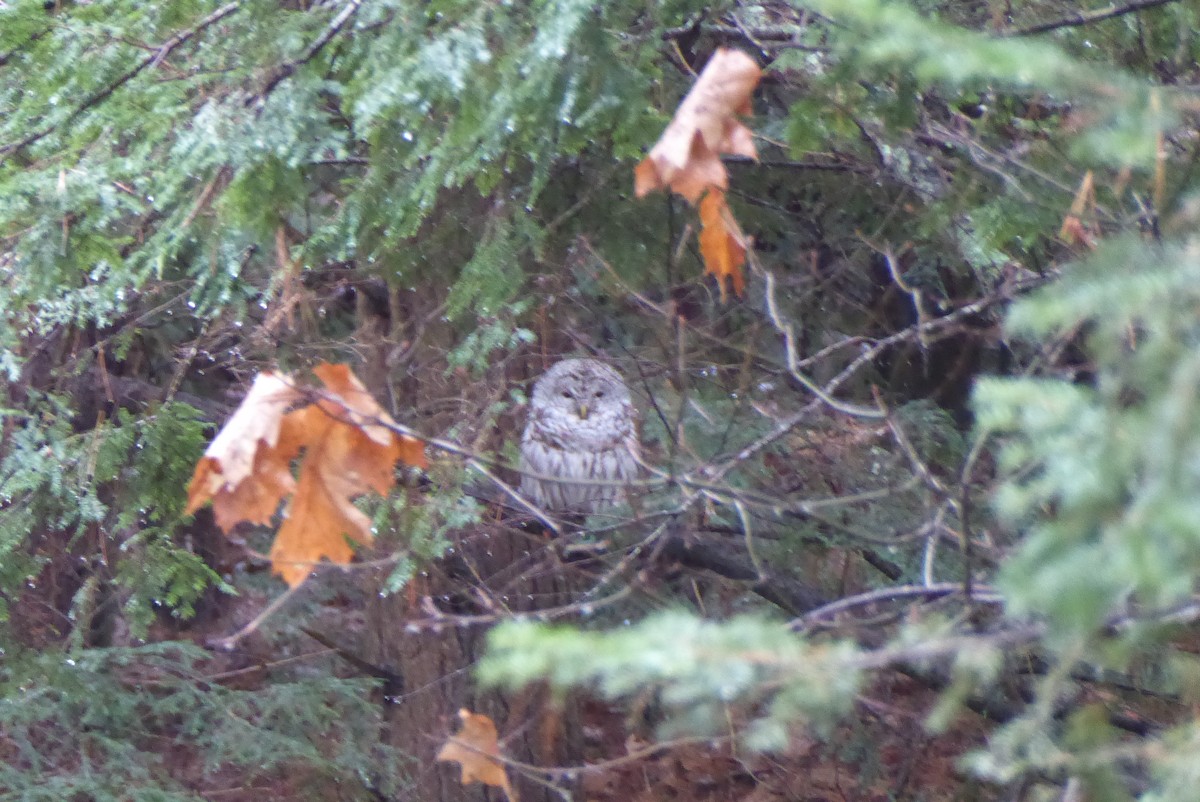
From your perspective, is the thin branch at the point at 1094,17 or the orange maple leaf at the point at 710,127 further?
the thin branch at the point at 1094,17

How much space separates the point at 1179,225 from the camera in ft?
5.19

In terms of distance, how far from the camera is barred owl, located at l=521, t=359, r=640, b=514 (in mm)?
4625

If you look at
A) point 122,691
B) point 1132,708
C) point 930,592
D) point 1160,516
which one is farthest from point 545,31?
point 122,691

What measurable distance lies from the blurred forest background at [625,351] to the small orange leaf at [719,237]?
0.65ft

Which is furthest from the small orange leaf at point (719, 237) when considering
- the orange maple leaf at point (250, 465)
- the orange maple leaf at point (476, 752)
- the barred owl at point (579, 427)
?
the barred owl at point (579, 427)

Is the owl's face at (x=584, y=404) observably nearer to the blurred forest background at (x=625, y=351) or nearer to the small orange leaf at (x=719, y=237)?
the blurred forest background at (x=625, y=351)

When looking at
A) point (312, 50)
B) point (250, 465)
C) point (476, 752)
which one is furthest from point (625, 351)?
point (250, 465)

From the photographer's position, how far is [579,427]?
16.1ft

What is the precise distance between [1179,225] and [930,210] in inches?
66.0

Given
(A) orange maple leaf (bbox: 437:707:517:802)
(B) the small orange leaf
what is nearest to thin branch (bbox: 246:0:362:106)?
(B) the small orange leaf

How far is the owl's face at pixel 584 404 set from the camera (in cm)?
475

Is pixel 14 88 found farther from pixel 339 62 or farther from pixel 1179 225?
pixel 1179 225

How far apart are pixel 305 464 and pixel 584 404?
8.89 feet

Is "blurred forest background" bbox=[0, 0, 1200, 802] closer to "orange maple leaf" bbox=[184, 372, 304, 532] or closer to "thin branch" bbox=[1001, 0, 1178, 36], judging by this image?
"thin branch" bbox=[1001, 0, 1178, 36]
